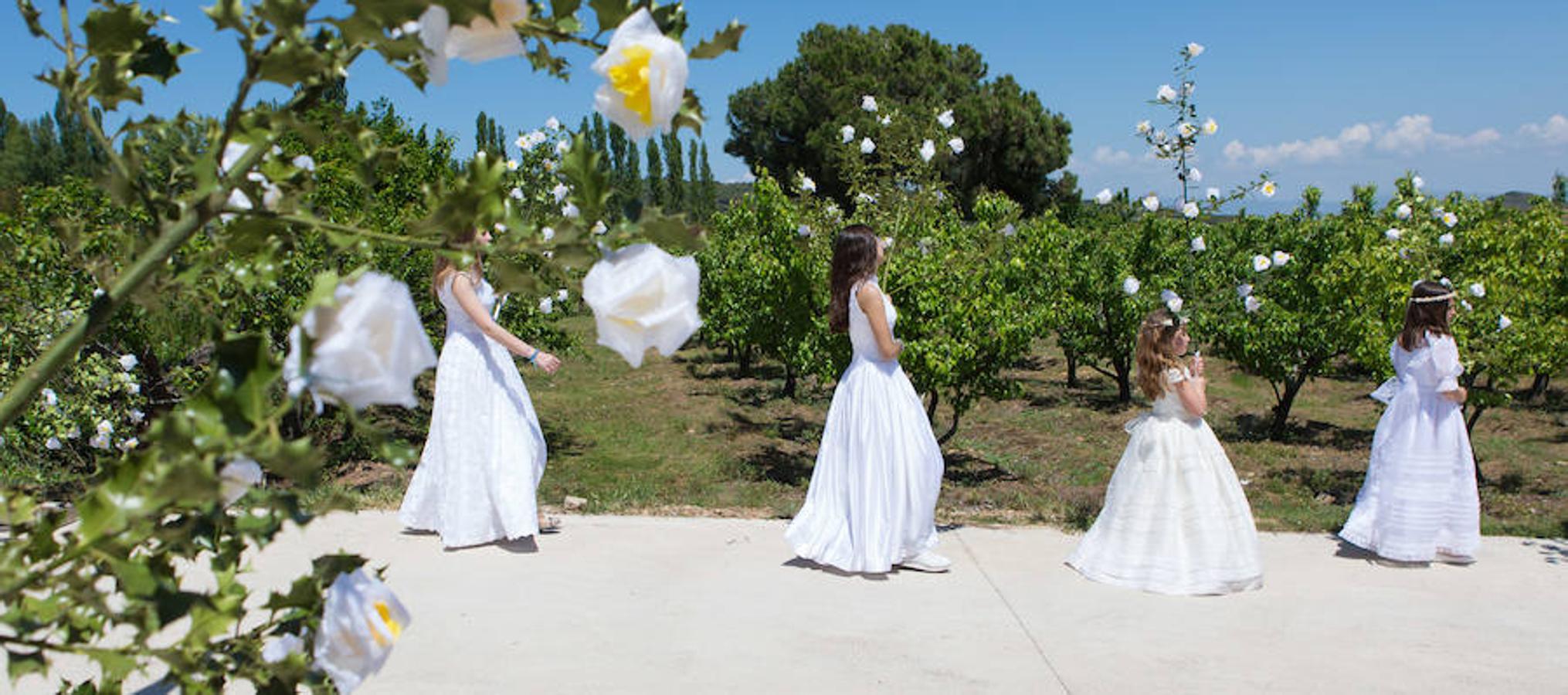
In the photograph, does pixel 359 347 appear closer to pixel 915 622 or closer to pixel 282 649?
pixel 282 649

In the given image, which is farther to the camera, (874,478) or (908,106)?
(908,106)

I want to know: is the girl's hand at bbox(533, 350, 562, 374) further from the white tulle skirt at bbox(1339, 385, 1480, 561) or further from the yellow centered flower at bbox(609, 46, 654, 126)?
the yellow centered flower at bbox(609, 46, 654, 126)

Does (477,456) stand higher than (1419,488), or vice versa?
(477,456)

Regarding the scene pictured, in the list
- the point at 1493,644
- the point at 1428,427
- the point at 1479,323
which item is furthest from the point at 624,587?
the point at 1479,323

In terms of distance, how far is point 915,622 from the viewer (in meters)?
4.67

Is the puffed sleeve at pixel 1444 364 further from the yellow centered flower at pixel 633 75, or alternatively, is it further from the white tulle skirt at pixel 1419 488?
the yellow centered flower at pixel 633 75

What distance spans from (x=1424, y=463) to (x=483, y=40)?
6248 millimetres

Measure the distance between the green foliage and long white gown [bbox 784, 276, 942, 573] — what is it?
26183mm

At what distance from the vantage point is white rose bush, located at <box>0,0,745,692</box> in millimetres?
956

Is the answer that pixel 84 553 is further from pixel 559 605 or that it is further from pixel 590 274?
pixel 559 605

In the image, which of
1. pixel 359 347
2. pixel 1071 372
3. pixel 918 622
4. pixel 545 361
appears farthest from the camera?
pixel 1071 372

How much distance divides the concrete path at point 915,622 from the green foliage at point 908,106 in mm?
26379

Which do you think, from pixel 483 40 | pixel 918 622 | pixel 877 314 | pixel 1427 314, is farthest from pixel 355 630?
pixel 1427 314

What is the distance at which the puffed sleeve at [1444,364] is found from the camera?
6102 millimetres
